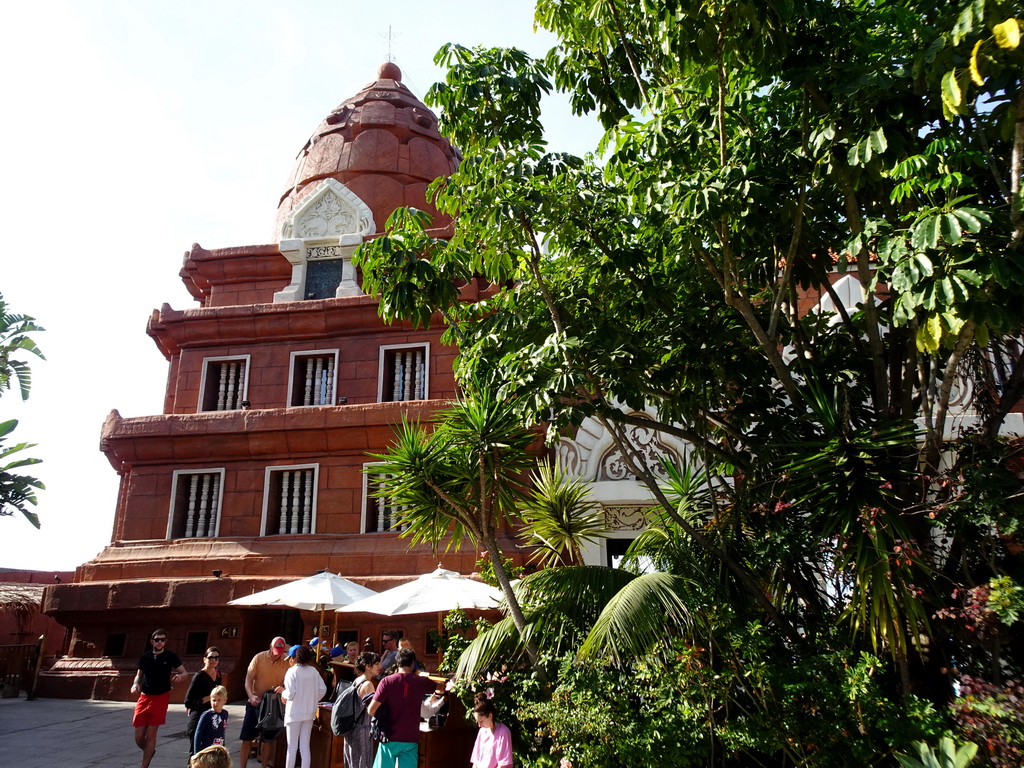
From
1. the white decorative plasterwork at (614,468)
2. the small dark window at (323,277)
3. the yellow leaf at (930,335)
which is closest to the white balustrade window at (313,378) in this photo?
the small dark window at (323,277)

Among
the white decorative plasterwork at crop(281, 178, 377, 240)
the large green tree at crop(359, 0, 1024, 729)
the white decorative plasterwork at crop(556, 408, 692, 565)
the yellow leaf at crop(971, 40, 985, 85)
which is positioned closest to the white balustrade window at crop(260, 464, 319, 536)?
the white decorative plasterwork at crop(556, 408, 692, 565)

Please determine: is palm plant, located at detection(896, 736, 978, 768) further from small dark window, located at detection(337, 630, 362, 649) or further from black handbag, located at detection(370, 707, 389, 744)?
small dark window, located at detection(337, 630, 362, 649)

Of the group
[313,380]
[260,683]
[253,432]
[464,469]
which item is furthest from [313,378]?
[464,469]

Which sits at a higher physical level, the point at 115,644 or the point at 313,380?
the point at 313,380

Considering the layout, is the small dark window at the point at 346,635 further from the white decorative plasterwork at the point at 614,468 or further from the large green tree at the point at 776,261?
the large green tree at the point at 776,261

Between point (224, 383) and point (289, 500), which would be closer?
point (289, 500)

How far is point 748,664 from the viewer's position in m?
6.57

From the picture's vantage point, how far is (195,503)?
55.2 ft

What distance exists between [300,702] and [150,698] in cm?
183

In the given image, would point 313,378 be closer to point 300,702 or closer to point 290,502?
point 290,502

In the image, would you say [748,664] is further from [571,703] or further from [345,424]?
A: [345,424]

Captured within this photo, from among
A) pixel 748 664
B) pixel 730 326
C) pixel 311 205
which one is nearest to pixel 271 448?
pixel 311 205

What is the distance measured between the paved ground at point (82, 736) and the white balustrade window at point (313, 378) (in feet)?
20.2

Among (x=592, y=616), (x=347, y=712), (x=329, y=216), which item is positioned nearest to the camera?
(x=347, y=712)
